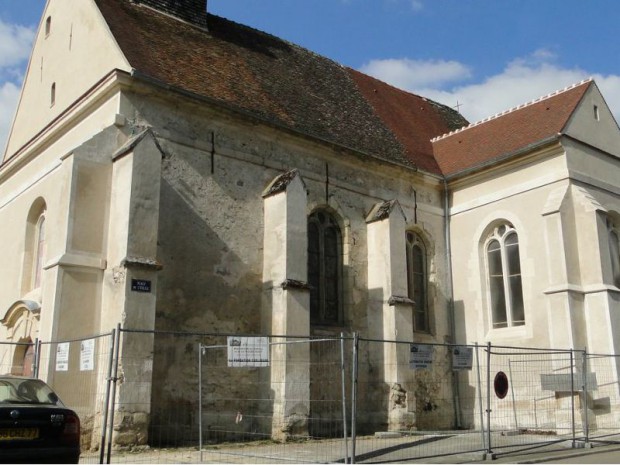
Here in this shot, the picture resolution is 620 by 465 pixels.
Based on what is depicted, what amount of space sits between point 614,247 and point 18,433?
52.8ft

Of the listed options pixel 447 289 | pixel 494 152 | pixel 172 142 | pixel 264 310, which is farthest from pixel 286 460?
pixel 494 152

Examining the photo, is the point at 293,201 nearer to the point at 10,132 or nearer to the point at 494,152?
the point at 494,152

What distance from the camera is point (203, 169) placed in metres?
14.5

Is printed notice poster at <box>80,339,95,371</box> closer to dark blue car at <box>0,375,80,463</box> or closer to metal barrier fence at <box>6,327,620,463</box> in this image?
metal barrier fence at <box>6,327,620,463</box>

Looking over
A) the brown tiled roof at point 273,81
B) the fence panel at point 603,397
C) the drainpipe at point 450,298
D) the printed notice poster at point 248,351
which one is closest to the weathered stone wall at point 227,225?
the drainpipe at point 450,298

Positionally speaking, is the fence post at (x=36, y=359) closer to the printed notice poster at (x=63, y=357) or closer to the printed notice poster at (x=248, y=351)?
the printed notice poster at (x=63, y=357)

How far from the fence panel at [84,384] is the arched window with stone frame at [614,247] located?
1300 centimetres

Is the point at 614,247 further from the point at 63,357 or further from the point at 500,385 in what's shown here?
the point at 63,357

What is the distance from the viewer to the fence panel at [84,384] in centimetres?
1164

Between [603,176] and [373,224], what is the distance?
682 cm

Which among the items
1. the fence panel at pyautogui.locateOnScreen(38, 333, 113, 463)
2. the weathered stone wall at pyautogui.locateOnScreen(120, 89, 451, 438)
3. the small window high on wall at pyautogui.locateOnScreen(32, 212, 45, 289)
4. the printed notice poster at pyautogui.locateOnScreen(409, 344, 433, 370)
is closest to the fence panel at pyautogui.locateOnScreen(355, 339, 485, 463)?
→ the weathered stone wall at pyautogui.locateOnScreen(120, 89, 451, 438)

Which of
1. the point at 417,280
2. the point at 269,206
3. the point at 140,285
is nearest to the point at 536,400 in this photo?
the point at 417,280

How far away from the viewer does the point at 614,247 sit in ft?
59.4

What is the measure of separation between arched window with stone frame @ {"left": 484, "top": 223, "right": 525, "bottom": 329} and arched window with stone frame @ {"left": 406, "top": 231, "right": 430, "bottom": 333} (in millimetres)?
1817
